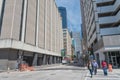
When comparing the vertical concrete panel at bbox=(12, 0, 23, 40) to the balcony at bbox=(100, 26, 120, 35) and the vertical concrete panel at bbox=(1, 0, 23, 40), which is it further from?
the balcony at bbox=(100, 26, 120, 35)

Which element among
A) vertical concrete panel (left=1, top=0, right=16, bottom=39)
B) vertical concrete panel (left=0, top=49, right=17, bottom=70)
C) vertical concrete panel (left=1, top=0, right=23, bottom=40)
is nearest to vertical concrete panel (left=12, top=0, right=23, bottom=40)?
vertical concrete panel (left=1, top=0, right=23, bottom=40)

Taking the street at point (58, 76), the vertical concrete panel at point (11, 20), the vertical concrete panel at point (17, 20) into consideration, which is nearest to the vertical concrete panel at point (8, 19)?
the vertical concrete panel at point (11, 20)

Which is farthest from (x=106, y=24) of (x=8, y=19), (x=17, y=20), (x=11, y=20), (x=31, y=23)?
(x=8, y=19)

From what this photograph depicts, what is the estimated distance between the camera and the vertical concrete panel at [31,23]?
43.2 m

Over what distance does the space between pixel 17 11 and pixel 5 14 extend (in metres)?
3.00

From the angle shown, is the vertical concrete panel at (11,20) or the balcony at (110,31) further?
the balcony at (110,31)

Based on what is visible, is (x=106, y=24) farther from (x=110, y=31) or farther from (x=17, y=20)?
(x=17, y=20)

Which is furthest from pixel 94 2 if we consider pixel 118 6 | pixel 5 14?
pixel 5 14

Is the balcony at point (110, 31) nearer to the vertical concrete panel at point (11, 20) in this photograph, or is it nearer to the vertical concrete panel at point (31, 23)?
the vertical concrete panel at point (31, 23)

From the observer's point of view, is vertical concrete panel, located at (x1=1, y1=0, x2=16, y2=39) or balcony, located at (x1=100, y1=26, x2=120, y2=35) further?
balcony, located at (x1=100, y1=26, x2=120, y2=35)

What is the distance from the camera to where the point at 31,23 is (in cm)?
4600

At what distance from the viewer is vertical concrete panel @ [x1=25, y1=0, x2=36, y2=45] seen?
43206mm

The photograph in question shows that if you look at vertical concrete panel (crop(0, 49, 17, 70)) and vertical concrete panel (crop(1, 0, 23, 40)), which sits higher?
vertical concrete panel (crop(1, 0, 23, 40))

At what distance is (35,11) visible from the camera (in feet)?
166
